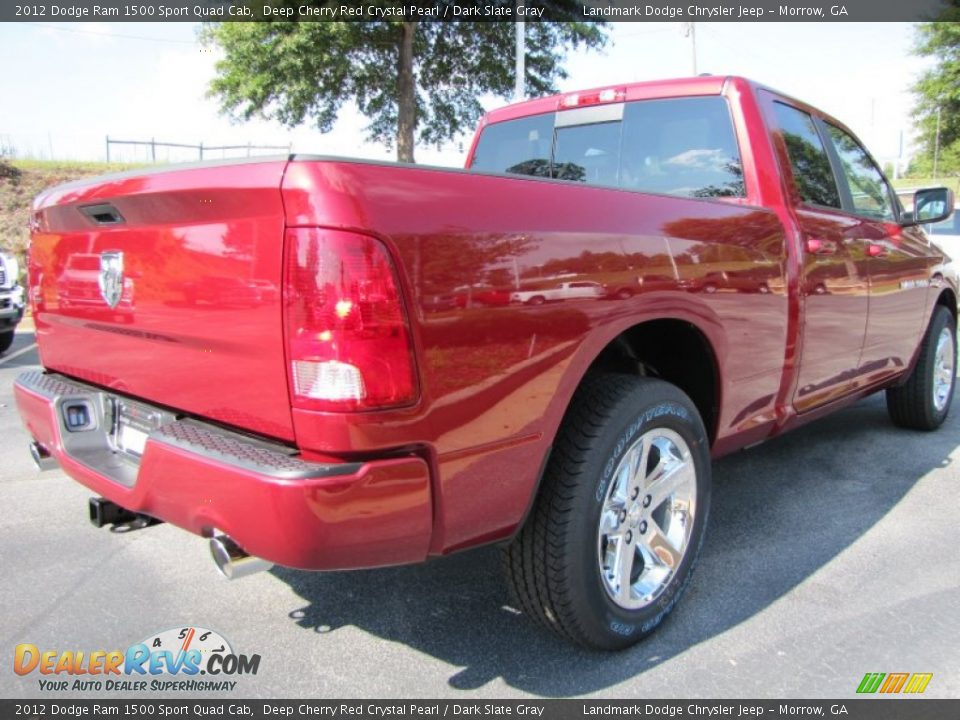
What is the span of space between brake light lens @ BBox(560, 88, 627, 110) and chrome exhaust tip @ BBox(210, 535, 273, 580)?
2707mm

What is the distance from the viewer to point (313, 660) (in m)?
2.36

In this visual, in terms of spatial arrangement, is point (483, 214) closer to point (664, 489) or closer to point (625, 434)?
point (625, 434)

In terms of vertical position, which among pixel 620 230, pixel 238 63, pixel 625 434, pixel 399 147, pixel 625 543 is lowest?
pixel 625 543

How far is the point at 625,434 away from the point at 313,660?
125cm

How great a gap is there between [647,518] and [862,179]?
2695mm

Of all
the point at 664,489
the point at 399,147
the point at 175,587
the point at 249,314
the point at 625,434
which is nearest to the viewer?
the point at 249,314

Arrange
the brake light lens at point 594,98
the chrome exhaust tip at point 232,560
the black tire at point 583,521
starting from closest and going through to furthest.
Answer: the chrome exhaust tip at point 232,560 → the black tire at point 583,521 → the brake light lens at point 594,98

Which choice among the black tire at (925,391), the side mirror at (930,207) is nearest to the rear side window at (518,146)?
the side mirror at (930,207)

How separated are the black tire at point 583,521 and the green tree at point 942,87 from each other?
27.8 m

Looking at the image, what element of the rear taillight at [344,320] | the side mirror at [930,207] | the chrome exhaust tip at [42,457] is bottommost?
the chrome exhaust tip at [42,457]

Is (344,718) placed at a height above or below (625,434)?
below

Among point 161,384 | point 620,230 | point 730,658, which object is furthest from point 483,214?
point 730,658

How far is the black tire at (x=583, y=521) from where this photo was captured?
2115mm

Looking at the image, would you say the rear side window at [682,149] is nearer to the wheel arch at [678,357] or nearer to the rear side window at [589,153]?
the rear side window at [589,153]
